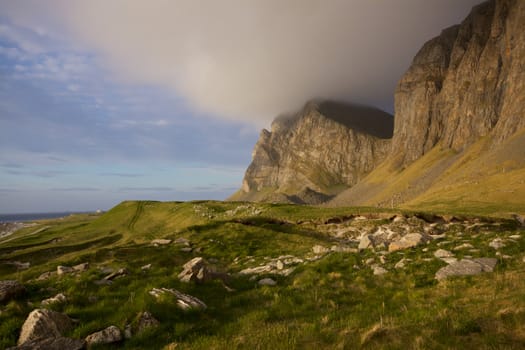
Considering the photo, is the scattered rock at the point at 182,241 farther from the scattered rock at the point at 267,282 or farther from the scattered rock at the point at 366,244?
the scattered rock at the point at 366,244

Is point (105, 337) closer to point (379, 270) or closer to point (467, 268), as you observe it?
point (379, 270)

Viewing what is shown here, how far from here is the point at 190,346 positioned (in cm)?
754

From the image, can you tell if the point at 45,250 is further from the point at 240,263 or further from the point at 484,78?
the point at 484,78

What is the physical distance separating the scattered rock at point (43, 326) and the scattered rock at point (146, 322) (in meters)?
2.02

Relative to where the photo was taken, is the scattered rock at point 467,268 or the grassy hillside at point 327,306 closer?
the grassy hillside at point 327,306

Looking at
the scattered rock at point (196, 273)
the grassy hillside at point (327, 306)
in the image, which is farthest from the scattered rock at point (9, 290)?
the scattered rock at point (196, 273)

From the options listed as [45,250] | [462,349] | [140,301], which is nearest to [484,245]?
[462,349]

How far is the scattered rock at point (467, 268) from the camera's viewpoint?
12.6 meters

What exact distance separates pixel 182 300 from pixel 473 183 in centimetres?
12267

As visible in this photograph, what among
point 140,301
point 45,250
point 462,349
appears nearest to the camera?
point 462,349

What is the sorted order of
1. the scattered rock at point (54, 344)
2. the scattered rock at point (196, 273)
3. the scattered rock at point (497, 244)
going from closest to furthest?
1. the scattered rock at point (54, 344)
2. the scattered rock at point (196, 273)
3. the scattered rock at point (497, 244)

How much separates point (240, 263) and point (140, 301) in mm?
13446

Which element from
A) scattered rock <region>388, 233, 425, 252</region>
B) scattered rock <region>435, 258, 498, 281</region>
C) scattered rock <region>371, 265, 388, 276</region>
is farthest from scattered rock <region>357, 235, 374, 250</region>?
scattered rock <region>435, 258, 498, 281</region>

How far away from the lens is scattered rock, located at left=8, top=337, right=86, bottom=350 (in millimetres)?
7048
